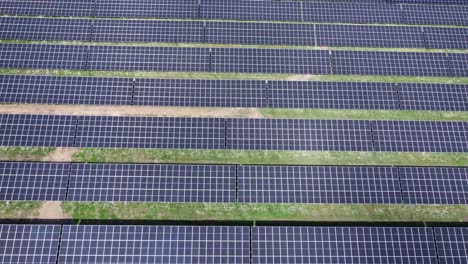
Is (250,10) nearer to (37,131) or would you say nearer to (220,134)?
(220,134)

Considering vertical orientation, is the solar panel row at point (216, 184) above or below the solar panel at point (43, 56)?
below

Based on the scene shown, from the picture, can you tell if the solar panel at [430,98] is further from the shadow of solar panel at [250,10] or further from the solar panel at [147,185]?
the solar panel at [147,185]

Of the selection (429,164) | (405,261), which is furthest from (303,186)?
(429,164)

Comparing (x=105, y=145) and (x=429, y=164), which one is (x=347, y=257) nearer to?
(x=429, y=164)

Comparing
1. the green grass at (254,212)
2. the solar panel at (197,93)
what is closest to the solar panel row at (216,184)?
the green grass at (254,212)

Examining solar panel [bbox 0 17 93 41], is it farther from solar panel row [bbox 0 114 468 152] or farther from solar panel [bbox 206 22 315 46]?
solar panel [bbox 206 22 315 46]

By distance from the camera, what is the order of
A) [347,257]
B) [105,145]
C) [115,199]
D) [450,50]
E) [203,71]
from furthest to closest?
[450,50]
[203,71]
[105,145]
[115,199]
[347,257]

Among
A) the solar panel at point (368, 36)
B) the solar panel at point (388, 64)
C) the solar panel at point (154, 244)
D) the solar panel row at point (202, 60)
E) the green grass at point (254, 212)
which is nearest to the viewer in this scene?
the solar panel at point (154, 244)

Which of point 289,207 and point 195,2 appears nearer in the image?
point 289,207
